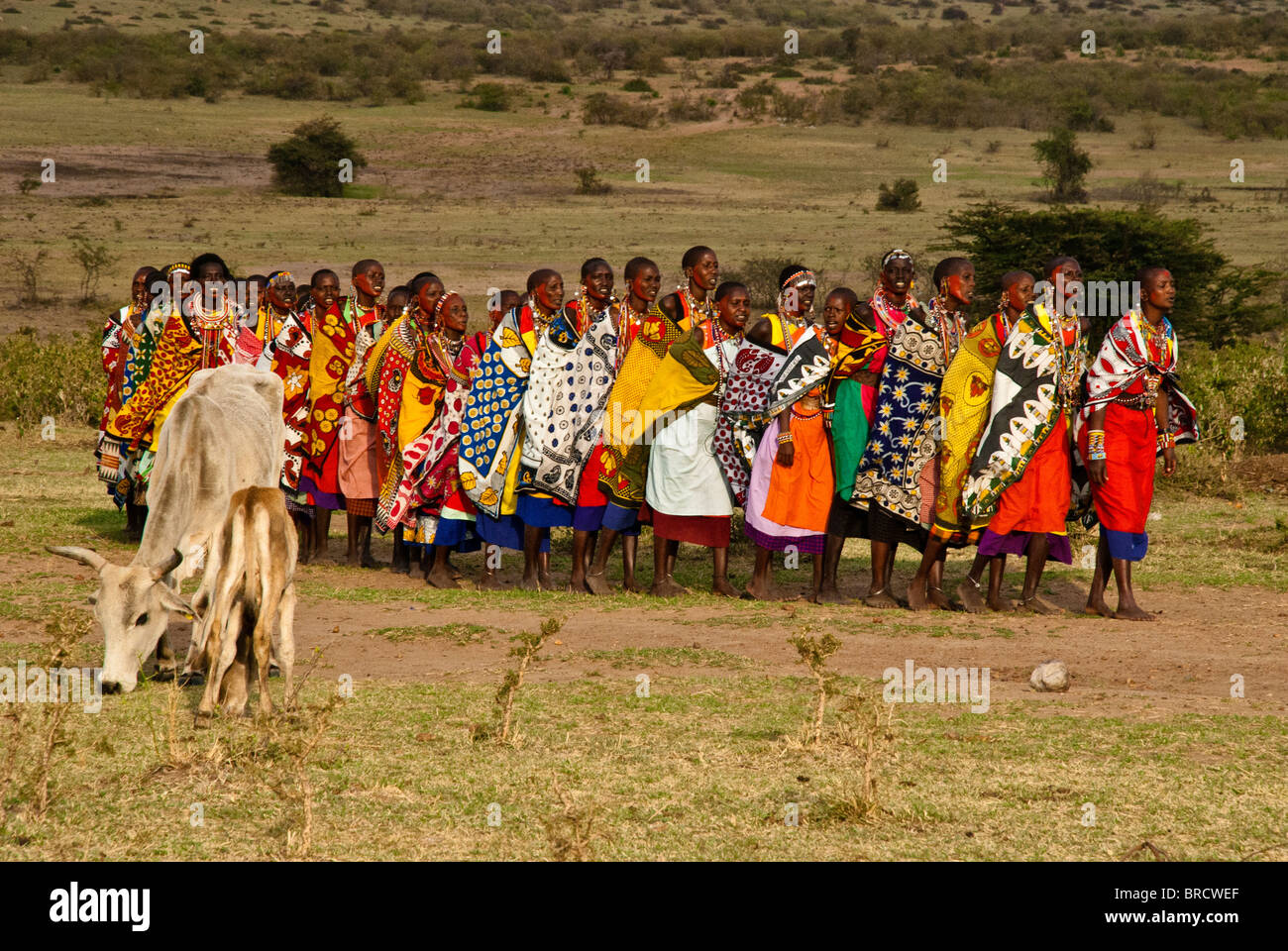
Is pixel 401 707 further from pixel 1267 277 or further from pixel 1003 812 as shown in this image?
pixel 1267 277

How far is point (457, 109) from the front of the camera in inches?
1839

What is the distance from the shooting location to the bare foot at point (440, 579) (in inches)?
403

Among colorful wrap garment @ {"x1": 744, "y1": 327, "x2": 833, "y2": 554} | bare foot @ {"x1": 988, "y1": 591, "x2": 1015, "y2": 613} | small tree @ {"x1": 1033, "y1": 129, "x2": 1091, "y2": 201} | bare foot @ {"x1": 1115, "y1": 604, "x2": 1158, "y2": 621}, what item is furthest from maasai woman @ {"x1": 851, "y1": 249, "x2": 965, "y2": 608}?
small tree @ {"x1": 1033, "y1": 129, "x2": 1091, "y2": 201}

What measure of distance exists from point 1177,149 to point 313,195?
78.8ft

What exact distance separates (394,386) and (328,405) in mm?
706

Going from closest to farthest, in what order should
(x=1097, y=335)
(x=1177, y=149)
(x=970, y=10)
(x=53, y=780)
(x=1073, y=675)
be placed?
(x=53, y=780) → (x=1073, y=675) → (x=1097, y=335) → (x=1177, y=149) → (x=970, y=10)

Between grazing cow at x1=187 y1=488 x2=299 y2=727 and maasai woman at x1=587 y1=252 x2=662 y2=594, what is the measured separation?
3.31 meters

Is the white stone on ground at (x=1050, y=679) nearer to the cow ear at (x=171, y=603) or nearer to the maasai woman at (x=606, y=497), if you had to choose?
the maasai woman at (x=606, y=497)

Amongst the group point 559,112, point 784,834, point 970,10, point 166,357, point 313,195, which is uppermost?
point 970,10

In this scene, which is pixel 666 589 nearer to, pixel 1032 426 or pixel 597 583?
pixel 597 583

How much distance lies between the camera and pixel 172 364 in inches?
416

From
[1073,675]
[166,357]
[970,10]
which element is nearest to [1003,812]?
[1073,675]

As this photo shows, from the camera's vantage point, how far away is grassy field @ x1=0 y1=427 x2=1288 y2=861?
5621mm

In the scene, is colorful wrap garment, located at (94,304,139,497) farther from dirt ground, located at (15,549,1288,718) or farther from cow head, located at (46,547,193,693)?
cow head, located at (46,547,193,693)
